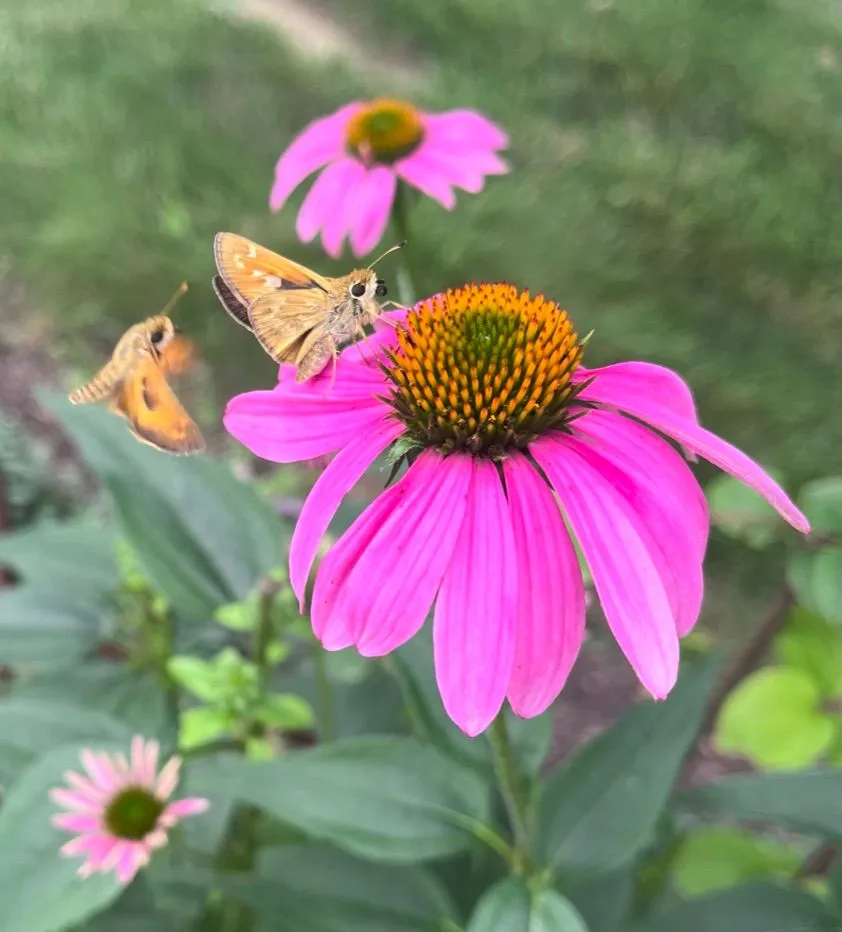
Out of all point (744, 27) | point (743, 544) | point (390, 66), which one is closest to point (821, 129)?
point (744, 27)

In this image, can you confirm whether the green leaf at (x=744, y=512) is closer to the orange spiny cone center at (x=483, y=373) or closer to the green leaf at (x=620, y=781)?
the green leaf at (x=620, y=781)

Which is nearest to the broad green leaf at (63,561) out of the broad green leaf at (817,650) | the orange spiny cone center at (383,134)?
the orange spiny cone center at (383,134)

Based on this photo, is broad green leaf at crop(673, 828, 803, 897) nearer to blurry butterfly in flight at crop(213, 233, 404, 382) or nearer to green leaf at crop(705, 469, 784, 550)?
green leaf at crop(705, 469, 784, 550)

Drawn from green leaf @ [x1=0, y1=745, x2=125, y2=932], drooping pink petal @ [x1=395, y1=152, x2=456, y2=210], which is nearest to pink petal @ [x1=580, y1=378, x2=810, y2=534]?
drooping pink petal @ [x1=395, y1=152, x2=456, y2=210]

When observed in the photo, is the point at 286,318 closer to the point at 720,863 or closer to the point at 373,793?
the point at 373,793

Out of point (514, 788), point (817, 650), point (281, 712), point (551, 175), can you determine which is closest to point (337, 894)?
point (281, 712)

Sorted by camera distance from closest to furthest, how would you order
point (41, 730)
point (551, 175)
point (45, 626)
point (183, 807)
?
point (183, 807), point (41, 730), point (45, 626), point (551, 175)
